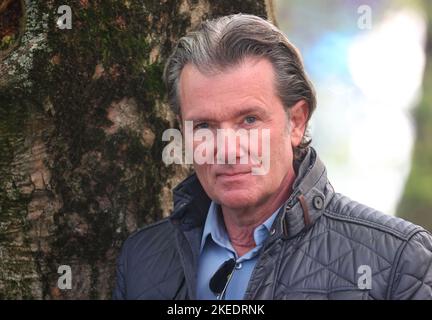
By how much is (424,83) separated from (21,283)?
8.19 metres

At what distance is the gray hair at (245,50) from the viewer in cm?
245

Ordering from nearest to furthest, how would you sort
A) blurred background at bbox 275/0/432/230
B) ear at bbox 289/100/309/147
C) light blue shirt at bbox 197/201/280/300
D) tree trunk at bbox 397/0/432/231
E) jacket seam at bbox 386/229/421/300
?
jacket seam at bbox 386/229/421/300, light blue shirt at bbox 197/201/280/300, ear at bbox 289/100/309/147, tree trunk at bbox 397/0/432/231, blurred background at bbox 275/0/432/230

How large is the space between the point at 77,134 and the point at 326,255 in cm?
128

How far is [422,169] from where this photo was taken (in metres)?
9.95

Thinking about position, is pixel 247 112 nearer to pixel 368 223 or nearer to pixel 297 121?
pixel 297 121

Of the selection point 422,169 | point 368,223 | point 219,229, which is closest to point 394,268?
point 368,223

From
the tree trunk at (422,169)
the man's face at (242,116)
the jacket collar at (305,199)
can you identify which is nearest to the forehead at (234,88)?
the man's face at (242,116)

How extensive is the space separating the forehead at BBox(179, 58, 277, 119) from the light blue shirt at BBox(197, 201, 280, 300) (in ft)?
1.45

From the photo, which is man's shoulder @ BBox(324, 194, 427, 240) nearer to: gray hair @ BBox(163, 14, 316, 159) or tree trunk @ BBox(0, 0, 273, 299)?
gray hair @ BBox(163, 14, 316, 159)

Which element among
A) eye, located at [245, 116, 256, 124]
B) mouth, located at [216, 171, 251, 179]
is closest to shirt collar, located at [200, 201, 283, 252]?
mouth, located at [216, 171, 251, 179]

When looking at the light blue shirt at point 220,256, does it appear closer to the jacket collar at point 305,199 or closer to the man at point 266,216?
the man at point 266,216

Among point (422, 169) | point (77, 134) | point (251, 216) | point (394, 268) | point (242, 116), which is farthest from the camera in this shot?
point (422, 169)

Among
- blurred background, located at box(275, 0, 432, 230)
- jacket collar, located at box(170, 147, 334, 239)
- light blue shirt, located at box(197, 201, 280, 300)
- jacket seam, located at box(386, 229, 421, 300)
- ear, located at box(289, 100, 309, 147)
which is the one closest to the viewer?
jacket seam, located at box(386, 229, 421, 300)

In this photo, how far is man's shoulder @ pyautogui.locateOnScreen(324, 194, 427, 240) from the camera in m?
2.29
